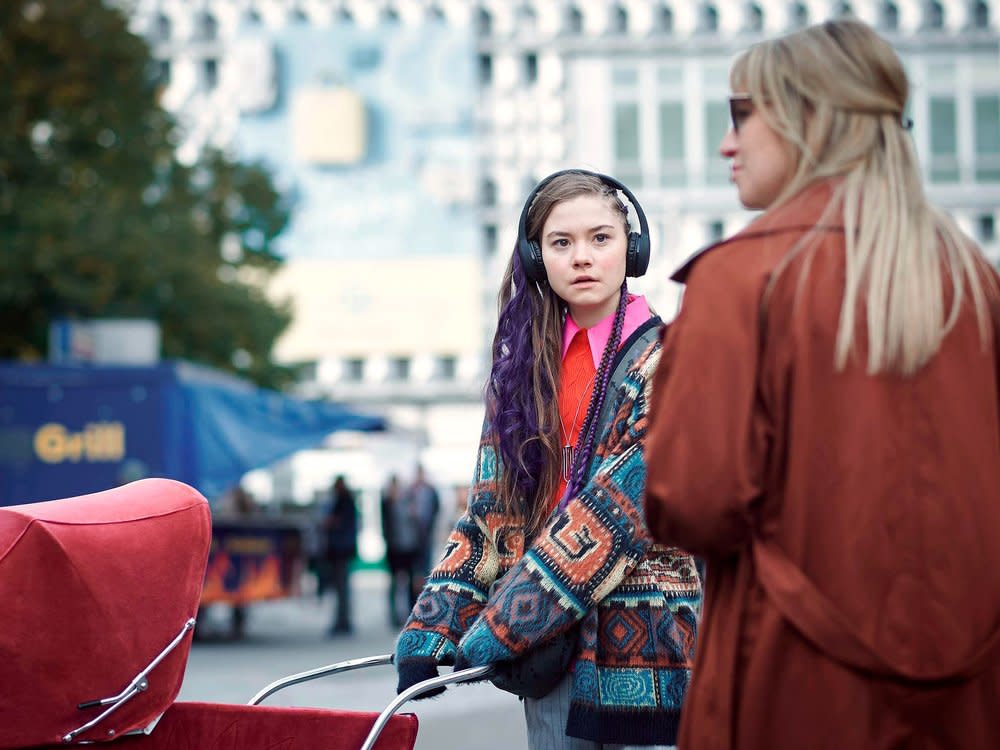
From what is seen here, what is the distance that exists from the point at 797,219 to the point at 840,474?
1.21ft

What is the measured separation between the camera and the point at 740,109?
2.36m

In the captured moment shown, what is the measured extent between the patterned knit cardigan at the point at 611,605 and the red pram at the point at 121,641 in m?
0.13

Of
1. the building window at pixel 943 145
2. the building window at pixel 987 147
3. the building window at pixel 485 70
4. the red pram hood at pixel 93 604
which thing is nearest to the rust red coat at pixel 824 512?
the red pram hood at pixel 93 604

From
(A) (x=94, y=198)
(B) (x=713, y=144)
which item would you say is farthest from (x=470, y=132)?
(A) (x=94, y=198)

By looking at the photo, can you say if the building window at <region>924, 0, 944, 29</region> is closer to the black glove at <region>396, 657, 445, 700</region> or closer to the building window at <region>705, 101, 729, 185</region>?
the building window at <region>705, 101, 729, 185</region>

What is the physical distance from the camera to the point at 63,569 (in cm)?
306

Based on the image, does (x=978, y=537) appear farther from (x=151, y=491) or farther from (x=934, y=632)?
(x=151, y=491)

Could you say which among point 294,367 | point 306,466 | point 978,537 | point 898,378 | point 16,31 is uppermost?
point 16,31

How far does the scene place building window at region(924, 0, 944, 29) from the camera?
186ft

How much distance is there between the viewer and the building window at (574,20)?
5734 cm

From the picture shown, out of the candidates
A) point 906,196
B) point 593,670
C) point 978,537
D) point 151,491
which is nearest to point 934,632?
point 978,537

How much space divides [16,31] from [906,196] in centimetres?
2200

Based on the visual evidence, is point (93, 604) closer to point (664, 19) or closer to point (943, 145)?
point (943, 145)

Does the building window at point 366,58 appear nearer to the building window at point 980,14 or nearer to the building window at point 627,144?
the building window at point 627,144
